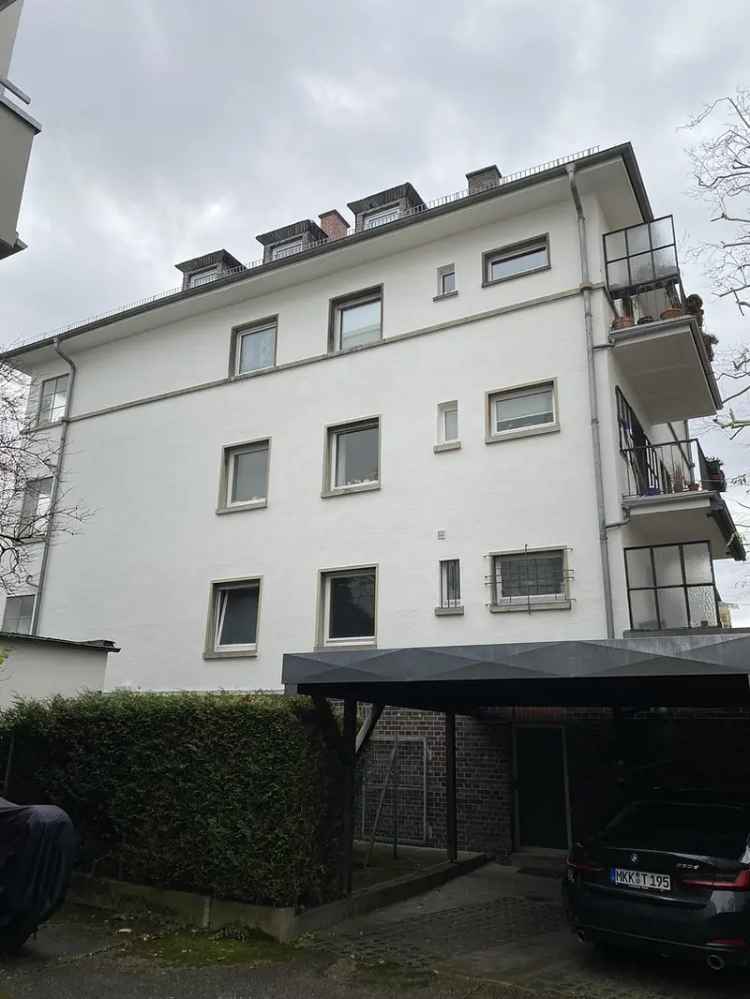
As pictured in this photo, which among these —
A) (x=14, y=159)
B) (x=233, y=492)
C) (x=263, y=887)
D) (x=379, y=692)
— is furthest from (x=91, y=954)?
(x=233, y=492)

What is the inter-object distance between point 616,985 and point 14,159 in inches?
343

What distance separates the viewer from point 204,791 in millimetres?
7582

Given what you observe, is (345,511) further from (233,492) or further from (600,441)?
(600,441)

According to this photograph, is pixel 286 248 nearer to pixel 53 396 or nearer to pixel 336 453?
pixel 53 396

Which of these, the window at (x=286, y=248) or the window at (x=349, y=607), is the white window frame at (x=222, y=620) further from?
the window at (x=286, y=248)

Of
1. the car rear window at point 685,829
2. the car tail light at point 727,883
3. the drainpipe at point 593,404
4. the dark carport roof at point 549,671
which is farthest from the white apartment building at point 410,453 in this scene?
the car tail light at point 727,883

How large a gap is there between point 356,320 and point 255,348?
2.57 metres

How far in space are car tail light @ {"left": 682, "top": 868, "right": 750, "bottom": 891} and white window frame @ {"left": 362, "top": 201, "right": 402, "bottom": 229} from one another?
15.4m

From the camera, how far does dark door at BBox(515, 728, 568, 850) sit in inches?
468

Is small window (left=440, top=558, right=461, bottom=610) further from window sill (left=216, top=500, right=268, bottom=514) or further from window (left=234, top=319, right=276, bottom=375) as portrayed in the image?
window (left=234, top=319, right=276, bottom=375)

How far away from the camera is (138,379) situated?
61.6 feet

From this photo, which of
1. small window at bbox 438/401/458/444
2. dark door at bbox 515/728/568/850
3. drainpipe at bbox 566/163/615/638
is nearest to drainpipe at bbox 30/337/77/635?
small window at bbox 438/401/458/444

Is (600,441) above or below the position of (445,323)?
below

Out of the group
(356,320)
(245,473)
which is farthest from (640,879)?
(356,320)
